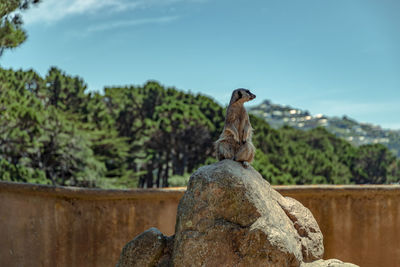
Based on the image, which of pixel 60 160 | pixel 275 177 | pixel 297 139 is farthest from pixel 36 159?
pixel 297 139

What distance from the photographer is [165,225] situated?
726 cm

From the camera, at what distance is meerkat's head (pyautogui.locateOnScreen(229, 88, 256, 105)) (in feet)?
16.8

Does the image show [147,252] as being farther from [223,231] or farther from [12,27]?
[12,27]

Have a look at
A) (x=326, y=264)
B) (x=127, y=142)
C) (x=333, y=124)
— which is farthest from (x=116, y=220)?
(x=333, y=124)

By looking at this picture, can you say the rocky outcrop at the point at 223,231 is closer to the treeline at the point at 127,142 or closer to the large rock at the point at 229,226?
the large rock at the point at 229,226

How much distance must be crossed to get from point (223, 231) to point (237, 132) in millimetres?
1177

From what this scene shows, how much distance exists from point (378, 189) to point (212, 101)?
2285 centimetres

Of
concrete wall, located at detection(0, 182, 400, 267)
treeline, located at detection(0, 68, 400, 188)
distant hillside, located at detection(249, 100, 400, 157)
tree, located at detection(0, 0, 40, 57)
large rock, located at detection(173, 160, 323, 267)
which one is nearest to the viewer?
large rock, located at detection(173, 160, 323, 267)

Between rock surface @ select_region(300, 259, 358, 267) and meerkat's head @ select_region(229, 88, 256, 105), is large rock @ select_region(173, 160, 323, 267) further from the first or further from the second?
meerkat's head @ select_region(229, 88, 256, 105)

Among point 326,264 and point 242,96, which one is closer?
point 326,264

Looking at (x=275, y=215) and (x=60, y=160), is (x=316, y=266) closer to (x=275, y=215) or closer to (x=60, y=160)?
(x=275, y=215)

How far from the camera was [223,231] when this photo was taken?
14.7 feet

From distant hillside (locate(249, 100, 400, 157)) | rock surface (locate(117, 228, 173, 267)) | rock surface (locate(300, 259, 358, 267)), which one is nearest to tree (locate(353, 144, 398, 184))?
rock surface (locate(300, 259, 358, 267))

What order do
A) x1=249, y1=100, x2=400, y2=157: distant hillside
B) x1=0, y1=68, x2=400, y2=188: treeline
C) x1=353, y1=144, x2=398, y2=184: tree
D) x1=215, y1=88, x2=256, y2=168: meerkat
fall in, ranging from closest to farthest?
x1=215, y1=88, x2=256, y2=168: meerkat → x1=0, y1=68, x2=400, y2=188: treeline → x1=353, y1=144, x2=398, y2=184: tree → x1=249, y1=100, x2=400, y2=157: distant hillside
